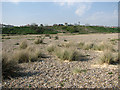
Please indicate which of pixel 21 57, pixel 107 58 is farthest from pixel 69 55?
pixel 21 57

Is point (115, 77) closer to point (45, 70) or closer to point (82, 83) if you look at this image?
point (82, 83)

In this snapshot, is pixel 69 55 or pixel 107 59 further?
pixel 69 55

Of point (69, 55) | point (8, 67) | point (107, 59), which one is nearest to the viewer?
point (8, 67)

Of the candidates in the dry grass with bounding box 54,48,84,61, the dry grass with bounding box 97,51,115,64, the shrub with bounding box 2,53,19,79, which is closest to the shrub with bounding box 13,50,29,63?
the shrub with bounding box 2,53,19,79

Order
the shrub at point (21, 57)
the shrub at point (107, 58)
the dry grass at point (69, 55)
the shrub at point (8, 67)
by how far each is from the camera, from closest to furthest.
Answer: the shrub at point (8, 67), the shrub at point (107, 58), the shrub at point (21, 57), the dry grass at point (69, 55)

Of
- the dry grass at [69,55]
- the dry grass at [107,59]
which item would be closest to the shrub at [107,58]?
the dry grass at [107,59]

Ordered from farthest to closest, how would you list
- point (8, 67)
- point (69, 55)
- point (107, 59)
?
point (69, 55)
point (107, 59)
point (8, 67)

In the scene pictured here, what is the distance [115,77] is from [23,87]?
4.23 m

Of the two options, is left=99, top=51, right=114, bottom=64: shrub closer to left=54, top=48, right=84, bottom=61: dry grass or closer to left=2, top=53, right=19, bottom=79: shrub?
left=54, top=48, right=84, bottom=61: dry grass

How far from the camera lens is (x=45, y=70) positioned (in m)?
8.34

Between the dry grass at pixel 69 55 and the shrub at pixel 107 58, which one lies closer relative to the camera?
the shrub at pixel 107 58

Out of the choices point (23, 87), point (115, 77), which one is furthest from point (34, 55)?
point (115, 77)

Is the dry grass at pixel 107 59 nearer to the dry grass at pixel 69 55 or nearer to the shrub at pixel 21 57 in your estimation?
the dry grass at pixel 69 55

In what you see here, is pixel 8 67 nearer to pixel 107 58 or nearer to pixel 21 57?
pixel 21 57
